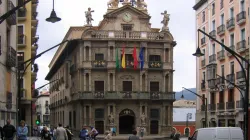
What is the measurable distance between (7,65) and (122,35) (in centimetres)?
3840

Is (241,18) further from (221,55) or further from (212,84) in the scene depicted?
(212,84)

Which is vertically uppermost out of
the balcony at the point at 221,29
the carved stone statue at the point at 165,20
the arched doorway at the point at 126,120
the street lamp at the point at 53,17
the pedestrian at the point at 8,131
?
the carved stone statue at the point at 165,20

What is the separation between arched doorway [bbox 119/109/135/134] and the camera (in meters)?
64.9

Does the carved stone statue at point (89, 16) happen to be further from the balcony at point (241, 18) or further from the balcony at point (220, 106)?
the balcony at point (241, 18)

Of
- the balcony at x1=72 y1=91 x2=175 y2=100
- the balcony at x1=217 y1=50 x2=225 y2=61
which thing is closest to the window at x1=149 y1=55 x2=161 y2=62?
the balcony at x1=72 y1=91 x2=175 y2=100

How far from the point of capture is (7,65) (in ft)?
89.6

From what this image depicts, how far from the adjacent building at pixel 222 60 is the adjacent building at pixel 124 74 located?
514 centimetres

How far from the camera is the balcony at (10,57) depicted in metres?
27.4

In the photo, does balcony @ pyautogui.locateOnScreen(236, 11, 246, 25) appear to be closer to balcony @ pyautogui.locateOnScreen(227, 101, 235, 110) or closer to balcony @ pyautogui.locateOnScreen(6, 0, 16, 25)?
balcony @ pyautogui.locateOnScreen(227, 101, 235, 110)

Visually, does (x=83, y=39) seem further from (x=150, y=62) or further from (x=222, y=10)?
(x=222, y=10)

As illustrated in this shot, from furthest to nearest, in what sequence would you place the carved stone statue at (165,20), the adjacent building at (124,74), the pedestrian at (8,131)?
the carved stone statue at (165,20), the adjacent building at (124,74), the pedestrian at (8,131)

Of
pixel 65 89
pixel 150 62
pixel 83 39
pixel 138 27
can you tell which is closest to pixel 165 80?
pixel 150 62

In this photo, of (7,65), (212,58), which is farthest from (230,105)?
(7,65)

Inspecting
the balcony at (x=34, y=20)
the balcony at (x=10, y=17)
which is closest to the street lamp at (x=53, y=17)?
the balcony at (x=10, y=17)
